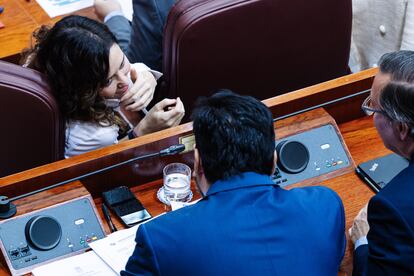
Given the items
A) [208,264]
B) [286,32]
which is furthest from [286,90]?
[208,264]

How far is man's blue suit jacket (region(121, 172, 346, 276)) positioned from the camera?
1.35 m

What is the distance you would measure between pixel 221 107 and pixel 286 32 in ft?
2.07

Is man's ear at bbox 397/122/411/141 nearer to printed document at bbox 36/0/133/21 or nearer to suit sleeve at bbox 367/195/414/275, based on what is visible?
suit sleeve at bbox 367/195/414/275

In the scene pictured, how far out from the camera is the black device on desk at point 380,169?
1.87 m

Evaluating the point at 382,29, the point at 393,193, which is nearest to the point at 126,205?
the point at 393,193

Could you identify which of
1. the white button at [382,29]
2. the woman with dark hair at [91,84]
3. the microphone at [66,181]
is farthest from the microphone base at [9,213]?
the white button at [382,29]

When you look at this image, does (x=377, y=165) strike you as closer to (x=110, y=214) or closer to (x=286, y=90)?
(x=286, y=90)

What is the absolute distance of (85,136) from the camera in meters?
1.97

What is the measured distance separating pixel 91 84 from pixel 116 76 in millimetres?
86

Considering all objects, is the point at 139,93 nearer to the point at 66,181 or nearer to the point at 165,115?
the point at 165,115

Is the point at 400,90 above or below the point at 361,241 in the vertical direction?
above

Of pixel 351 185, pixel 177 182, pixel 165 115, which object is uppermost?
pixel 165 115

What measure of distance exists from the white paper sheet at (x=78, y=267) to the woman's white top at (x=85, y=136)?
392mm

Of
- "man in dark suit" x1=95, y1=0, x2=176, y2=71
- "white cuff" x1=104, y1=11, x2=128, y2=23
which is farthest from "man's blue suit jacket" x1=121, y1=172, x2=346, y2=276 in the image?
"white cuff" x1=104, y1=11, x2=128, y2=23
